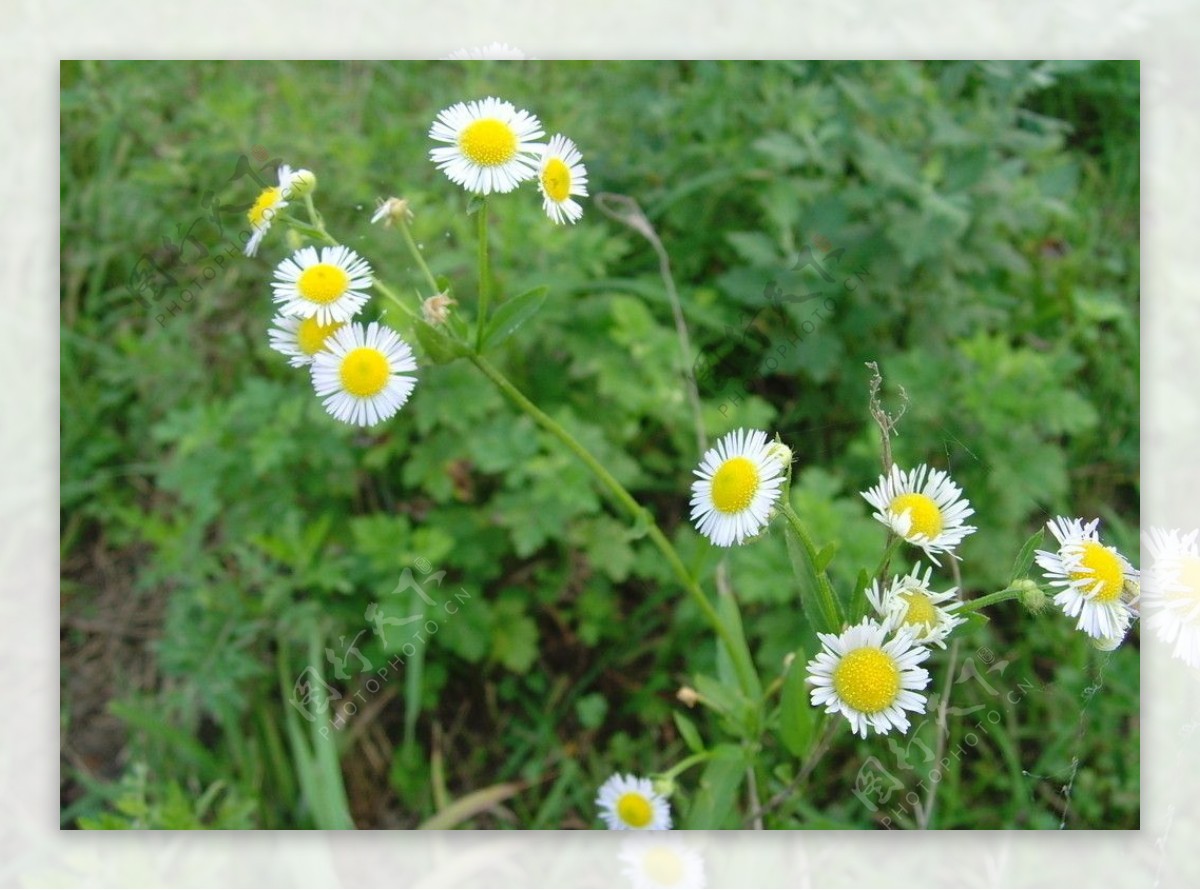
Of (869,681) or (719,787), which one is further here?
(719,787)

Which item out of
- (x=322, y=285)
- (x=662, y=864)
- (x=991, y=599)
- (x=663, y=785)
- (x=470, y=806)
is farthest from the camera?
(x=470, y=806)

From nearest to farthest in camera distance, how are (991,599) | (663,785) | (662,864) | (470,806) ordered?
(991,599) < (663,785) < (662,864) < (470,806)

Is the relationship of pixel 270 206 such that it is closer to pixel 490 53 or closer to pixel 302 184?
pixel 302 184

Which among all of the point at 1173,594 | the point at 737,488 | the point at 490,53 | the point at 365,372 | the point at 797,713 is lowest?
the point at 797,713

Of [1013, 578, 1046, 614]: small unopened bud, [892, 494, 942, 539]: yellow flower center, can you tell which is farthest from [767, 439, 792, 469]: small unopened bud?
[1013, 578, 1046, 614]: small unopened bud

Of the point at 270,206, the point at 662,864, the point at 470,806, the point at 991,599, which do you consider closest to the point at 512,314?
the point at 270,206

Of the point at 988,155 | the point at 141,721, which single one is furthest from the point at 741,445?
the point at 141,721

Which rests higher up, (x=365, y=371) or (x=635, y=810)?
(x=365, y=371)
